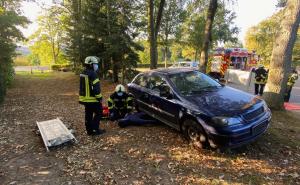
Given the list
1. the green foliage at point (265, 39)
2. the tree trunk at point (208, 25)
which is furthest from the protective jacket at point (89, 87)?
the green foliage at point (265, 39)

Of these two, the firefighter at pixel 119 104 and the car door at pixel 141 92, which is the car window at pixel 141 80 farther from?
the firefighter at pixel 119 104

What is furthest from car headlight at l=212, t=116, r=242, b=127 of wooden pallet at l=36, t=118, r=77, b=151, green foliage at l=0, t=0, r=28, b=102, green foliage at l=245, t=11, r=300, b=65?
green foliage at l=245, t=11, r=300, b=65

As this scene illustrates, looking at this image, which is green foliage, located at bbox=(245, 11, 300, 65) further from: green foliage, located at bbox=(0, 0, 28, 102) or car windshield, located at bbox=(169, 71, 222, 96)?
car windshield, located at bbox=(169, 71, 222, 96)

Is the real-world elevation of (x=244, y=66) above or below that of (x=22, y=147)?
above

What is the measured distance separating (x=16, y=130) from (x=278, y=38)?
26.8 feet

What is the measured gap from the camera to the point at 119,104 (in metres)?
7.69

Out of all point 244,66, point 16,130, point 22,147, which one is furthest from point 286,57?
point 244,66

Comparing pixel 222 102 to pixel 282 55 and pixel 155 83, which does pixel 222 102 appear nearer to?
pixel 155 83

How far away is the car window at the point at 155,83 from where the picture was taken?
6536 mm

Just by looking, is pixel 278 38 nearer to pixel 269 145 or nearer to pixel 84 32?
pixel 269 145

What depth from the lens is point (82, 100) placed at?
630 centimetres

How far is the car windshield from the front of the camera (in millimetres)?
6066

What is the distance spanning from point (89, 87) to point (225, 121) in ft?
10.8

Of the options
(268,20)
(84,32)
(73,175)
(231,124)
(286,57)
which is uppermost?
(268,20)
